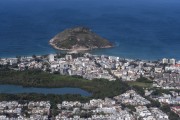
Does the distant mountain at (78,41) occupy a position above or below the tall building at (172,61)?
above

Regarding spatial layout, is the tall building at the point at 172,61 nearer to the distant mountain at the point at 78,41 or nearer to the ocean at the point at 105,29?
the ocean at the point at 105,29

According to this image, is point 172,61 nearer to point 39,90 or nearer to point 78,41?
point 78,41

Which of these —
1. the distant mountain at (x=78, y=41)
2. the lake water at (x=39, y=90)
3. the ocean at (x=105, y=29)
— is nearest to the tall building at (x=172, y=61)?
the ocean at (x=105, y=29)

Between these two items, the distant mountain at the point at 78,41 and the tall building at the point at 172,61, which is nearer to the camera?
the tall building at the point at 172,61

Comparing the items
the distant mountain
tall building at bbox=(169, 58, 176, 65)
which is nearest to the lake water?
tall building at bbox=(169, 58, 176, 65)

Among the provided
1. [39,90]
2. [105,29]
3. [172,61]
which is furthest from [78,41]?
[39,90]

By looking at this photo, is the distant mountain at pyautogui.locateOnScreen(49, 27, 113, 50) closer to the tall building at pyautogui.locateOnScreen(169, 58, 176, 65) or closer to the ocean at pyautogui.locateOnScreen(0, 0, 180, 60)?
the ocean at pyautogui.locateOnScreen(0, 0, 180, 60)
